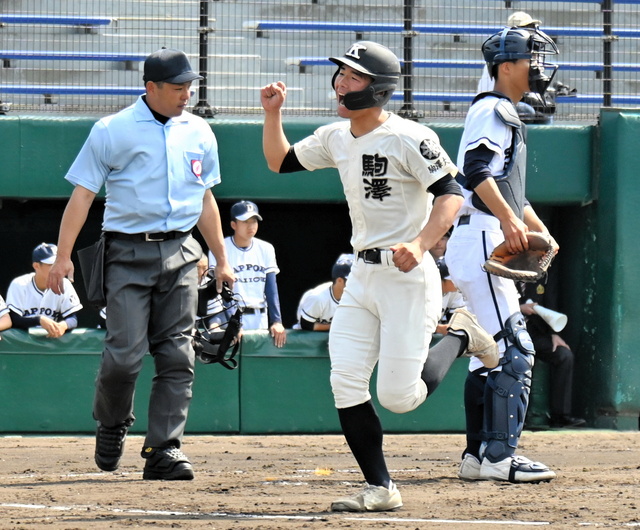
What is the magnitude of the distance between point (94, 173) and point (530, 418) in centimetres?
540

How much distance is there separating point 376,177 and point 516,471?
1.59 m

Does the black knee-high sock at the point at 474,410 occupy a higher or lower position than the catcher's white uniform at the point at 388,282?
lower

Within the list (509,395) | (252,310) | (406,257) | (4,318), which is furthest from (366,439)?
(4,318)

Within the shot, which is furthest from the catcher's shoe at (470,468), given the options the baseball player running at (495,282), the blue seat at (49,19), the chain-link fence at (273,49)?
the blue seat at (49,19)

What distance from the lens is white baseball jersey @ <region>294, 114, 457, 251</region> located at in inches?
150

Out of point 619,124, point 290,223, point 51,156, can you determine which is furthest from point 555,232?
point 51,156

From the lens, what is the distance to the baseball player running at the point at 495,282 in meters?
4.65

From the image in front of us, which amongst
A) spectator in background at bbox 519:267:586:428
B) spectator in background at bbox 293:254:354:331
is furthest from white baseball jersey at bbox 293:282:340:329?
spectator in background at bbox 519:267:586:428

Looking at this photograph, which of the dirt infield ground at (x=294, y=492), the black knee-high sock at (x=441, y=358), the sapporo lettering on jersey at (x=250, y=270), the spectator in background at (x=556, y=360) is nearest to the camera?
the dirt infield ground at (x=294, y=492)

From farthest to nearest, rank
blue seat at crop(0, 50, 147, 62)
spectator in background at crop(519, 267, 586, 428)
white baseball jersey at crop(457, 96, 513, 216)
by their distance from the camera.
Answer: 1. blue seat at crop(0, 50, 147, 62)
2. spectator in background at crop(519, 267, 586, 428)
3. white baseball jersey at crop(457, 96, 513, 216)

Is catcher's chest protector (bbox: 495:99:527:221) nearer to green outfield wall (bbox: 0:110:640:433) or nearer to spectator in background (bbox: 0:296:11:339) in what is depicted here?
green outfield wall (bbox: 0:110:640:433)

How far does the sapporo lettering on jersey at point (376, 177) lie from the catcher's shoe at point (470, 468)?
1.58 m

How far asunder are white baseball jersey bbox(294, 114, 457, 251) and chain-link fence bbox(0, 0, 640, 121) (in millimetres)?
5061

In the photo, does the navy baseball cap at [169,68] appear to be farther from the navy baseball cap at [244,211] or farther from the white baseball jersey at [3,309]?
the white baseball jersey at [3,309]
